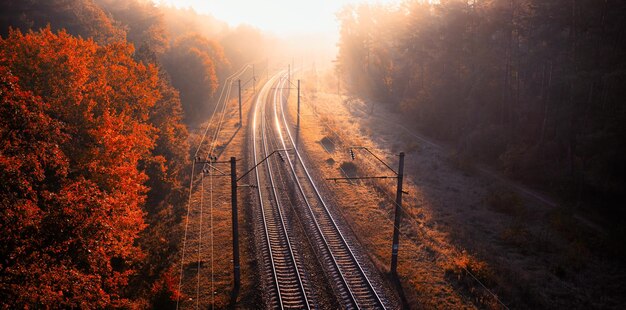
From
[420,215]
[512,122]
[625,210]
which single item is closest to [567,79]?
[512,122]

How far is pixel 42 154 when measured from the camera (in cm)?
1413

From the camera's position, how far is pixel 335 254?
2050cm

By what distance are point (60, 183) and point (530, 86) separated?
3903cm

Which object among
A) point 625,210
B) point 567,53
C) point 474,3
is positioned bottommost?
point 625,210

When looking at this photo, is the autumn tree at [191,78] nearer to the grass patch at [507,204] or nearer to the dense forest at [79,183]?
the dense forest at [79,183]

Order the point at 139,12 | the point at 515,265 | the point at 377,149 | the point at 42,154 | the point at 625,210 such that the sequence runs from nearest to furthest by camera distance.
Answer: the point at 42,154 → the point at 515,265 → the point at 625,210 → the point at 377,149 → the point at 139,12

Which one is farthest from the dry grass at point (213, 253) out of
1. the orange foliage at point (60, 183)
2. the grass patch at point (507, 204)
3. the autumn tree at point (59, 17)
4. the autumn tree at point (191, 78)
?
the autumn tree at point (191, 78)

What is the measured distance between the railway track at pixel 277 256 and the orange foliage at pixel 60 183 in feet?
21.5

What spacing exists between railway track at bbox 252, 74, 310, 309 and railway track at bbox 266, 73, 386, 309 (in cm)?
161

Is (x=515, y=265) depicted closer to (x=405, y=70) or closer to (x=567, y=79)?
(x=567, y=79)

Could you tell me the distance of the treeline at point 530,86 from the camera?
2700 cm

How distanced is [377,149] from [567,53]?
1934 centimetres

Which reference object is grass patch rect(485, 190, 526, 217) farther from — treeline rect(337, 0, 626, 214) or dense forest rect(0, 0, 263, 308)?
dense forest rect(0, 0, 263, 308)

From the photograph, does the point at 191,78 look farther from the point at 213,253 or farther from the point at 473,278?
the point at 473,278
